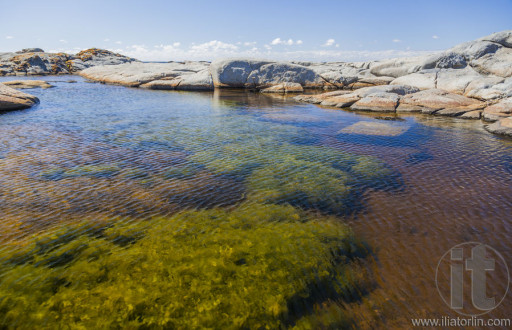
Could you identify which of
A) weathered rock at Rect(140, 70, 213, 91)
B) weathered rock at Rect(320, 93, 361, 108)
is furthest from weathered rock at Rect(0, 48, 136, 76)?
weathered rock at Rect(320, 93, 361, 108)

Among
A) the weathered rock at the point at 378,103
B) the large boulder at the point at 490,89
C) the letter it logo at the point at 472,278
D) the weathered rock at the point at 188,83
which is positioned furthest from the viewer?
the weathered rock at the point at 188,83

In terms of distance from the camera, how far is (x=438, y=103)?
74.4 ft

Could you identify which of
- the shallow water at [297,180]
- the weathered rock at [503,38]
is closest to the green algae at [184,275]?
the shallow water at [297,180]

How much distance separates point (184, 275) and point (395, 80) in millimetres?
39061

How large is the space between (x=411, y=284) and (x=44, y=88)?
43638mm

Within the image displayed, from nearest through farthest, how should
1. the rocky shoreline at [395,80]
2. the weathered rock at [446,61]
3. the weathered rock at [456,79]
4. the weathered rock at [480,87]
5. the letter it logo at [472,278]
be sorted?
the letter it logo at [472,278]
the rocky shoreline at [395,80]
the weathered rock at [480,87]
the weathered rock at [456,79]
the weathered rock at [446,61]

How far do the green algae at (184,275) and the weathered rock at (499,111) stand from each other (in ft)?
68.0

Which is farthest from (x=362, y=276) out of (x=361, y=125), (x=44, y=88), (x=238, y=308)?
(x=44, y=88)

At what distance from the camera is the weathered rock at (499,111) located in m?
19.2

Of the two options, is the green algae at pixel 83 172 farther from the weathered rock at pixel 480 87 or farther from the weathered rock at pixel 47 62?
the weathered rock at pixel 47 62

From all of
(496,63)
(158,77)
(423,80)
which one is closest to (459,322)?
(423,80)

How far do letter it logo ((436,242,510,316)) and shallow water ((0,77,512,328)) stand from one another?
0.15 metres

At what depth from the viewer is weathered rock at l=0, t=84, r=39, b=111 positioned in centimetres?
1871

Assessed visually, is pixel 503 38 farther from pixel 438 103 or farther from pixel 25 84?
pixel 25 84
